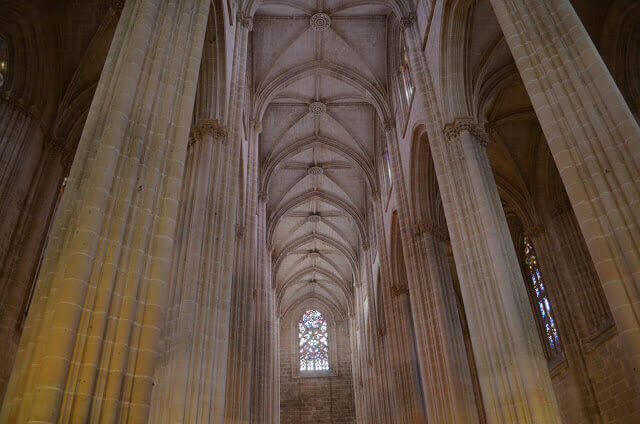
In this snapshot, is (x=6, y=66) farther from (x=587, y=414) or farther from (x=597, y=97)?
(x=587, y=414)

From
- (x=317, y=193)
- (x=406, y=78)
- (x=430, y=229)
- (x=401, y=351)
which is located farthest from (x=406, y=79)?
(x=317, y=193)

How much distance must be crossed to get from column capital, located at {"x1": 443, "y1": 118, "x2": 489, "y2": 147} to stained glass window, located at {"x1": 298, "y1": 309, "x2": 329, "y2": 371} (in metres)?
27.9

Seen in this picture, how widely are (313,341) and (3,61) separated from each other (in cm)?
2951

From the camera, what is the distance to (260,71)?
20.0 meters

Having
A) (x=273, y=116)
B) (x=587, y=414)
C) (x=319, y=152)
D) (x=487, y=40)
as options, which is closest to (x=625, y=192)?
(x=487, y=40)

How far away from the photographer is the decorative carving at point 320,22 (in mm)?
19156

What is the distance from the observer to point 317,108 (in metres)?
23.0

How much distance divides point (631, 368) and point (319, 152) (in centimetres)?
2136

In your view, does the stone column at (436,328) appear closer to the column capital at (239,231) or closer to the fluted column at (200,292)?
the column capital at (239,231)

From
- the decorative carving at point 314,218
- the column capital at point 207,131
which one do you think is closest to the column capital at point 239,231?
the column capital at point 207,131

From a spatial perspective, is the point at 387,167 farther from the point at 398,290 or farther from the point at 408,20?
the point at 408,20

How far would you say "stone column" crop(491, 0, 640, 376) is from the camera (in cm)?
579

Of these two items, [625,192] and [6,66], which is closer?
[625,192]

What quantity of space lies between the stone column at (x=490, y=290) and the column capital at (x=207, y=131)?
16.7ft
